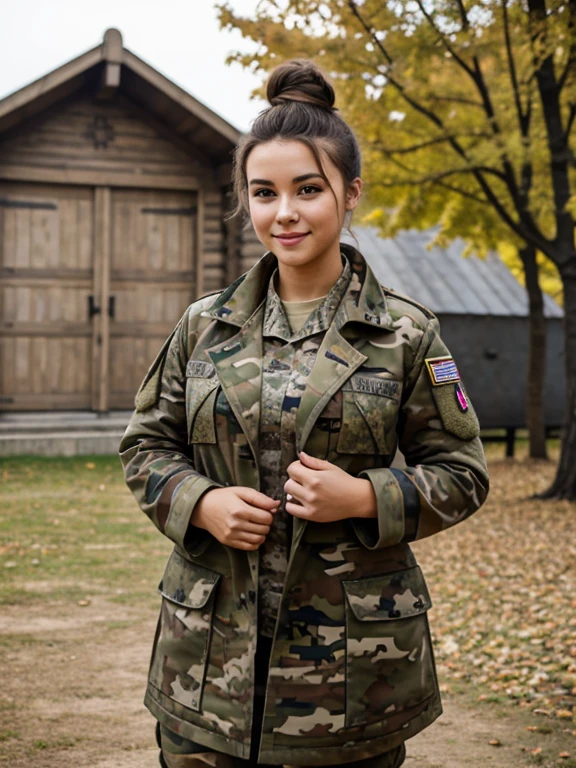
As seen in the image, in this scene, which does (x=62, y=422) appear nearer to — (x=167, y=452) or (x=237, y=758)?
(x=167, y=452)

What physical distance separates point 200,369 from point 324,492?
0.46 metres

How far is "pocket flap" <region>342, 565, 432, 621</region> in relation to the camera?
7.30 ft

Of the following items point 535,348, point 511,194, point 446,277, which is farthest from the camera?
point 446,277

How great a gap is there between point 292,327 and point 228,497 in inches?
18.3

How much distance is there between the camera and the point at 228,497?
2.18m

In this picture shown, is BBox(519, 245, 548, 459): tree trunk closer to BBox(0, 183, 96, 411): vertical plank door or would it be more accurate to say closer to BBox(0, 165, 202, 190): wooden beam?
BBox(0, 165, 202, 190): wooden beam

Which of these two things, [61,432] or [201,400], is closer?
[201,400]

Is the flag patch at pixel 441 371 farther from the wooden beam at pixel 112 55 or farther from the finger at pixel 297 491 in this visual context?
the wooden beam at pixel 112 55

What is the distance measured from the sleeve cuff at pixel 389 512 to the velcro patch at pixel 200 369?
1.42ft

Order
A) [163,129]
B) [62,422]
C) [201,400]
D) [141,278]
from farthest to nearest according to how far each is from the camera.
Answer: [163,129], [141,278], [62,422], [201,400]

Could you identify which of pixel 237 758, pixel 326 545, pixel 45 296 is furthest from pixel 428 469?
pixel 45 296

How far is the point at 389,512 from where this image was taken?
86.1 inches

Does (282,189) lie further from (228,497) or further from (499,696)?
(499,696)

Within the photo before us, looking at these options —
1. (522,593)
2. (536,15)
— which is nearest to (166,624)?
(522,593)
